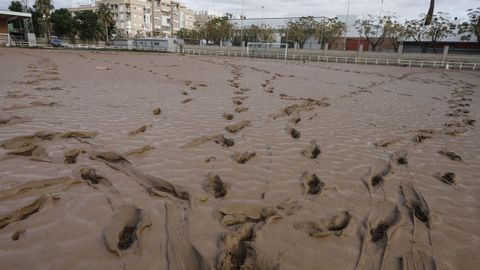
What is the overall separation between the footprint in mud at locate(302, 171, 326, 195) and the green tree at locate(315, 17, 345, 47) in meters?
52.6

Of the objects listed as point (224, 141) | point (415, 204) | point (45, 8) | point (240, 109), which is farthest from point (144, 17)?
point (415, 204)

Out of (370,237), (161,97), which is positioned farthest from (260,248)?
(161,97)

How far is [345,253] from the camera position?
220 cm

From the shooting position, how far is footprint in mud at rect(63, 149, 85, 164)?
346cm

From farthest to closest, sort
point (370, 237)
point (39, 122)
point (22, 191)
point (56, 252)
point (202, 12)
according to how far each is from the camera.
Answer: point (202, 12)
point (39, 122)
point (22, 191)
point (370, 237)
point (56, 252)

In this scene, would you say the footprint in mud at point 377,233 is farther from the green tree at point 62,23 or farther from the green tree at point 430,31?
the green tree at point 62,23

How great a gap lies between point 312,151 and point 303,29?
5455cm

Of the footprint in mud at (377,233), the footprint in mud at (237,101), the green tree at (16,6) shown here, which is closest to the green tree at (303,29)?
the footprint in mud at (237,101)

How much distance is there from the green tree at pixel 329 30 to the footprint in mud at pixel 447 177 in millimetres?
51975

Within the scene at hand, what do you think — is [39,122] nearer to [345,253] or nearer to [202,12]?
[345,253]

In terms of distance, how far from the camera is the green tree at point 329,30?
51188mm

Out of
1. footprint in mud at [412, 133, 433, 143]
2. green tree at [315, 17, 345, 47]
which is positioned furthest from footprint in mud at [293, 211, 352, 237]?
green tree at [315, 17, 345, 47]

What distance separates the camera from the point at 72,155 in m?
3.60

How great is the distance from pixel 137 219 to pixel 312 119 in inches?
174
